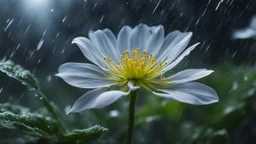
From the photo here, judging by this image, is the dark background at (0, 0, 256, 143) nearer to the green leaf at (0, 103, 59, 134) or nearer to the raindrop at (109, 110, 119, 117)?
the raindrop at (109, 110, 119, 117)

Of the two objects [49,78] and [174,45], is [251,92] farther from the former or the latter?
[49,78]

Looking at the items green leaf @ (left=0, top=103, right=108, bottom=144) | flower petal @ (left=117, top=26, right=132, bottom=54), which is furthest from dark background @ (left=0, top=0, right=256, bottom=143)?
green leaf @ (left=0, top=103, right=108, bottom=144)

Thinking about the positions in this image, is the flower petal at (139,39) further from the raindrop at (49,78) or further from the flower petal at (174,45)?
the raindrop at (49,78)

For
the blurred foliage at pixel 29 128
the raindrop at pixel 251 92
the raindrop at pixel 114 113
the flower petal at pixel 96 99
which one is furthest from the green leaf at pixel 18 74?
the raindrop at pixel 251 92

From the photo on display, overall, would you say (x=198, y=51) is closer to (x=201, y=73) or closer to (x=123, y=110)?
(x=123, y=110)

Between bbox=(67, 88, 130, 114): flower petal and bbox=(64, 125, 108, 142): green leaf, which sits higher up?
bbox=(67, 88, 130, 114): flower petal
